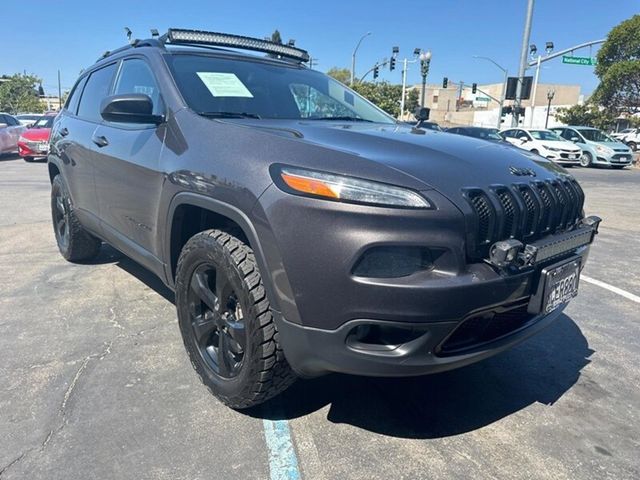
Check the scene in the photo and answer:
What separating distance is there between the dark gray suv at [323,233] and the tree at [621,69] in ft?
123

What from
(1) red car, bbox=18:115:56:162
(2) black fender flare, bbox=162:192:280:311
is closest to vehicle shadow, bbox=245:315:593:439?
(2) black fender flare, bbox=162:192:280:311

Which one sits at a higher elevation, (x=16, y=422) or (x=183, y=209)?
(x=183, y=209)

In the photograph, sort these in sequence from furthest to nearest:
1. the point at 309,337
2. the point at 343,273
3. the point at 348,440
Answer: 1. the point at 348,440
2. the point at 309,337
3. the point at 343,273

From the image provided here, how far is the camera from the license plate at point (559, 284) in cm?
223

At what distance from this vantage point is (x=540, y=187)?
2387 mm

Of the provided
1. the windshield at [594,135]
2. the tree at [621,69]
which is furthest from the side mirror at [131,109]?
the tree at [621,69]

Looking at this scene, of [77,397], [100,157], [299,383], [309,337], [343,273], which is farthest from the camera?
[100,157]

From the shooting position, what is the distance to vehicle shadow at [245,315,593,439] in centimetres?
252

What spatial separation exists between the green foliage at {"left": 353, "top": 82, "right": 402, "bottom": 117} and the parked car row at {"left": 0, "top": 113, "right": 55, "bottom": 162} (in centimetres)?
2532

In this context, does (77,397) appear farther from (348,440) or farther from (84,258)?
(84,258)

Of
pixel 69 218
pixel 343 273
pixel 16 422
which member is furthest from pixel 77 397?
pixel 69 218

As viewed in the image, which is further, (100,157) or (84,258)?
(84,258)

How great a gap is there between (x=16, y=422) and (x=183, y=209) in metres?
1.25

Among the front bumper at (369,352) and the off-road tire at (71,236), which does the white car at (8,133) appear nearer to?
the off-road tire at (71,236)
